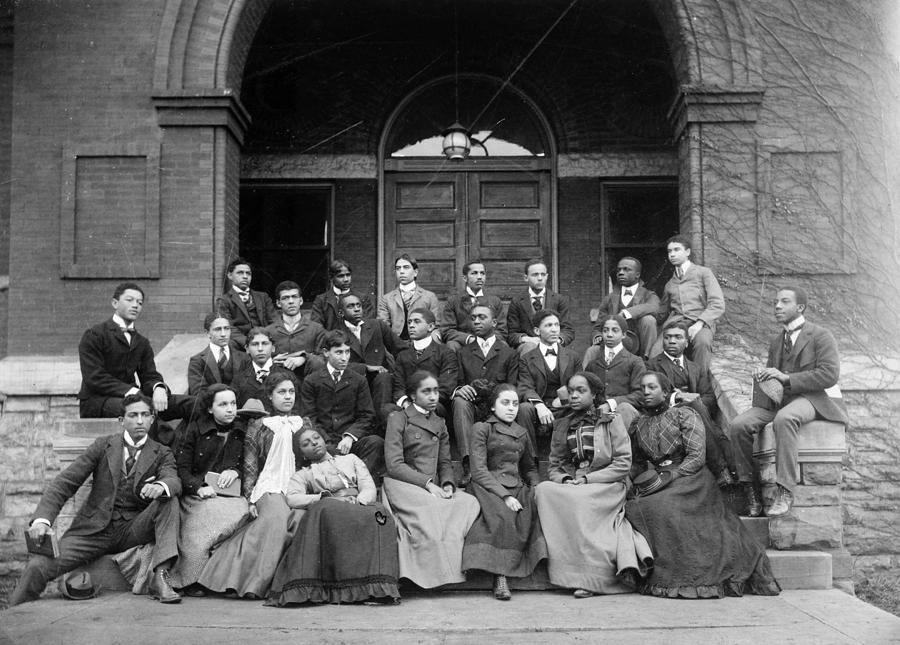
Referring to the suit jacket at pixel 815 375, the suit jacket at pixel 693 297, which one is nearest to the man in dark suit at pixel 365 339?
the suit jacket at pixel 693 297

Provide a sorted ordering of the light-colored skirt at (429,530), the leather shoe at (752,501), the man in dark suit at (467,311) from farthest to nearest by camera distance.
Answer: the man in dark suit at (467,311), the leather shoe at (752,501), the light-colored skirt at (429,530)

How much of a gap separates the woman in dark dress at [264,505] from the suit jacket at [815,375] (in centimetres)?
360

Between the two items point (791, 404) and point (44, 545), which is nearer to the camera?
point (44, 545)

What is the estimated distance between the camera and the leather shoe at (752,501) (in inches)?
290

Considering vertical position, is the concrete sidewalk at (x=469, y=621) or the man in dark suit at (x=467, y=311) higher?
the man in dark suit at (x=467, y=311)

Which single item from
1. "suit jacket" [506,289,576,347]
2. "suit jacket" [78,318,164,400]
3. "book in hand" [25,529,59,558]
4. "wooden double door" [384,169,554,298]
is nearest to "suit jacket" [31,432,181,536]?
"book in hand" [25,529,59,558]

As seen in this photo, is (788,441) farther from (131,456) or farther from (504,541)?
(131,456)

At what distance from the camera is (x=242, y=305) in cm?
970

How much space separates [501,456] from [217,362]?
2.75 metres

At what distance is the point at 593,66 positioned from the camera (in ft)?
44.3

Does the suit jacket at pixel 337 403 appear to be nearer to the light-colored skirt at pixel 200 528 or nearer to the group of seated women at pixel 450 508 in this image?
the group of seated women at pixel 450 508

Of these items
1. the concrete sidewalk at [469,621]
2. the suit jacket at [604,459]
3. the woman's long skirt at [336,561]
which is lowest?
the concrete sidewalk at [469,621]

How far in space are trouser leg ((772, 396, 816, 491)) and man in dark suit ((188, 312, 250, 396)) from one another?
427 cm

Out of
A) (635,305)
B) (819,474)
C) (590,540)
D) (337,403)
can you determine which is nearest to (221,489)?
(337,403)
